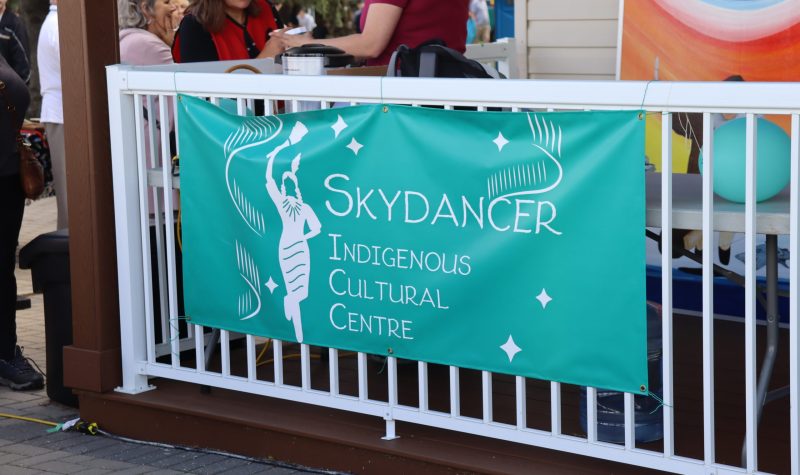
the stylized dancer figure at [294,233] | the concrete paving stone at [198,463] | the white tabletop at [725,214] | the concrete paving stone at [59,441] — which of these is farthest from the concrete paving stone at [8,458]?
the white tabletop at [725,214]

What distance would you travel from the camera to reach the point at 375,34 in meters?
4.96

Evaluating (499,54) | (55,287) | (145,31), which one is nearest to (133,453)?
(55,287)

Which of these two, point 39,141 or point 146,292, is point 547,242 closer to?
point 146,292

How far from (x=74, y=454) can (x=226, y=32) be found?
2.20 metres

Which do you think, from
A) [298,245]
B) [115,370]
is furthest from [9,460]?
[298,245]

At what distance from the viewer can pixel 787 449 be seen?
396 centimetres

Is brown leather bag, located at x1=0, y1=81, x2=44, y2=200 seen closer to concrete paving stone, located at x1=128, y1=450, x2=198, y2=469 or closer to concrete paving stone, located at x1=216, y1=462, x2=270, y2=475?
concrete paving stone, located at x1=128, y1=450, x2=198, y2=469

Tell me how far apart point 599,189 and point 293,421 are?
5.13 ft

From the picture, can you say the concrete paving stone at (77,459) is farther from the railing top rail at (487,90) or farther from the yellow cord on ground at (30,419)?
the railing top rail at (487,90)

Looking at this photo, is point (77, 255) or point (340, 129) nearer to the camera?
point (340, 129)

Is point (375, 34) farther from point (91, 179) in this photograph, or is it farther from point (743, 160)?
point (743, 160)

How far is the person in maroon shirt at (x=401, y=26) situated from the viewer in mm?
4936

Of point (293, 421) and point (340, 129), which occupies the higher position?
point (340, 129)

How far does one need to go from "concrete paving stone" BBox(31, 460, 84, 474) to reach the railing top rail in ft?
4.65
